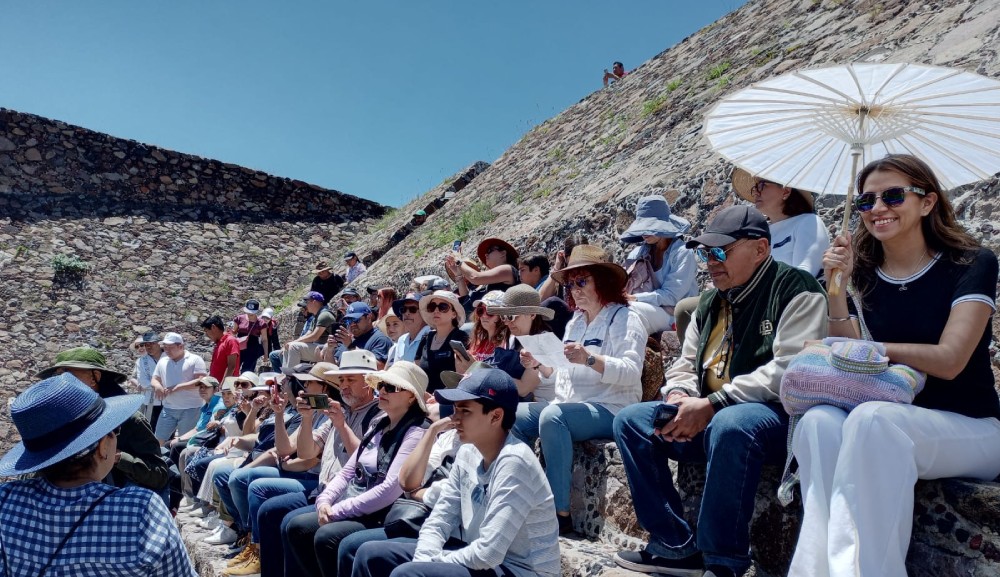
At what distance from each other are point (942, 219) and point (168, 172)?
18.2 meters

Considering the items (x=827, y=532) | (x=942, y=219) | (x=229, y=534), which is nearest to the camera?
(x=827, y=532)

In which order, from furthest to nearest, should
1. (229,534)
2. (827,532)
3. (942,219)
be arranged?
(229,534) → (942,219) → (827,532)

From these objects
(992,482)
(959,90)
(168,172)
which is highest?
(168,172)

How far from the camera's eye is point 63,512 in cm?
229

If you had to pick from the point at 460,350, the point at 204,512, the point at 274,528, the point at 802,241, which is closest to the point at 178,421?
the point at 204,512

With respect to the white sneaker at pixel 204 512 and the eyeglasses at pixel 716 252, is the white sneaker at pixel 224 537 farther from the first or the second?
the eyeglasses at pixel 716 252

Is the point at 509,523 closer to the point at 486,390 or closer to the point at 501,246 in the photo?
the point at 486,390

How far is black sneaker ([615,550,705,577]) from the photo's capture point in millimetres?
2975

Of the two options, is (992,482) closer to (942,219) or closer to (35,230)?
(942,219)

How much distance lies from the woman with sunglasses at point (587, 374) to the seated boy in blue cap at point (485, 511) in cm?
43

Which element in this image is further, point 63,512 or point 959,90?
point 959,90

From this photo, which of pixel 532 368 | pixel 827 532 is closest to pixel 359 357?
pixel 532 368

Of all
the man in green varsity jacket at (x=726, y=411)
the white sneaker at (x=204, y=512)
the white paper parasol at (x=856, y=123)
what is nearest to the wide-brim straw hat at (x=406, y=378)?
the man in green varsity jacket at (x=726, y=411)

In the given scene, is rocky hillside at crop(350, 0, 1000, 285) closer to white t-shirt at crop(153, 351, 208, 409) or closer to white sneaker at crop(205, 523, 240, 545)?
white t-shirt at crop(153, 351, 208, 409)
